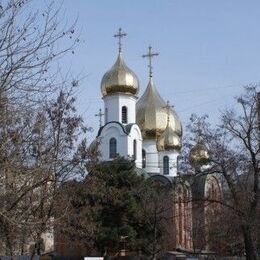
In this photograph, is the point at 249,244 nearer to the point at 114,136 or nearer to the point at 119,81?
the point at 114,136

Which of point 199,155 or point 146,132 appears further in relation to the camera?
point 146,132

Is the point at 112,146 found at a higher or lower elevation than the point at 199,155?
higher

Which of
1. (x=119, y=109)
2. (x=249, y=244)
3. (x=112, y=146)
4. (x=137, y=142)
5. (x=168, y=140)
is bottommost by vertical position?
(x=249, y=244)

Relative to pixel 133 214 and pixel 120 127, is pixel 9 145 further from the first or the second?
pixel 120 127

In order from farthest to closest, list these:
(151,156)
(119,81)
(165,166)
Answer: (151,156) < (165,166) < (119,81)

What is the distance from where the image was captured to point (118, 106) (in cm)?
6162

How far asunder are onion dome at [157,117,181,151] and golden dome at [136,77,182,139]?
53cm

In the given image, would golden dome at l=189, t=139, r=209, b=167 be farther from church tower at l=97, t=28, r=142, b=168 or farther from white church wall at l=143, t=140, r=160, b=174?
white church wall at l=143, t=140, r=160, b=174

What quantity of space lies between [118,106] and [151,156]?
6932 millimetres

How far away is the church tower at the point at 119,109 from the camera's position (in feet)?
201

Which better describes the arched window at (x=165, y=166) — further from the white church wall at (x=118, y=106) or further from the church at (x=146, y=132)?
the white church wall at (x=118, y=106)

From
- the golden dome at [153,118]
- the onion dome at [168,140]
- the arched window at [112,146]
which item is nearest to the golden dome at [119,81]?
the arched window at [112,146]

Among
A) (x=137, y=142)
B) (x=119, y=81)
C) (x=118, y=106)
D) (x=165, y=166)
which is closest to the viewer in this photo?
(x=119, y=81)

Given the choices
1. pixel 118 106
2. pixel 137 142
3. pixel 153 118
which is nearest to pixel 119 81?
pixel 118 106
